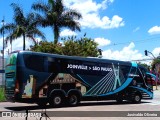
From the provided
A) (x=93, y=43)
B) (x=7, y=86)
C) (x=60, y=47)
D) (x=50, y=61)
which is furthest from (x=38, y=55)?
(x=93, y=43)

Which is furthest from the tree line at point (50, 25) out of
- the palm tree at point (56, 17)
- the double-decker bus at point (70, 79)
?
the double-decker bus at point (70, 79)

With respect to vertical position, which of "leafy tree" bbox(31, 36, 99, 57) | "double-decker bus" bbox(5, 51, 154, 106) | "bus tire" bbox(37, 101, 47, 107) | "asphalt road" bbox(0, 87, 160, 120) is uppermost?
"leafy tree" bbox(31, 36, 99, 57)

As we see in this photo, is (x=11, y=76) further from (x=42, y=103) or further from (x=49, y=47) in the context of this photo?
(x=49, y=47)

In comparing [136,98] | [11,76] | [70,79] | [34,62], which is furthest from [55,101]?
[136,98]

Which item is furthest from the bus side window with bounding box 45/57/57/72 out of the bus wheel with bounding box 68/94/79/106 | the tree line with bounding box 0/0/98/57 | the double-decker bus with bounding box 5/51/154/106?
the tree line with bounding box 0/0/98/57

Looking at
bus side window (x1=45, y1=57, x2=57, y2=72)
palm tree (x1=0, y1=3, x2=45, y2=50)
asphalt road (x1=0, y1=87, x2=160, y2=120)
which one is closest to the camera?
asphalt road (x1=0, y1=87, x2=160, y2=120)

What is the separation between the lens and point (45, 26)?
39031mm

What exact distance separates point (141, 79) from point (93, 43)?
17045mm

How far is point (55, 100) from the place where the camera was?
20516 millimetres

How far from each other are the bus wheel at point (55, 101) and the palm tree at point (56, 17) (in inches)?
748

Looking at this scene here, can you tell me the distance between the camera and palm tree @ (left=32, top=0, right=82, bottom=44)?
3878cm

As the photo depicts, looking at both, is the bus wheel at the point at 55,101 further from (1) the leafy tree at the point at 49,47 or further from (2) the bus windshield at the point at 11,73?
(1) the leafy tree at the point at 49,47

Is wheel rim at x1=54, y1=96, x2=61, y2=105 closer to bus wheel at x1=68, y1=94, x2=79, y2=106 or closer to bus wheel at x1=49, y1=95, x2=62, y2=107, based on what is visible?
bus wheel at x1=49, y1=95, x2=62, y2=107

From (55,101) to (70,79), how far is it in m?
1.69
